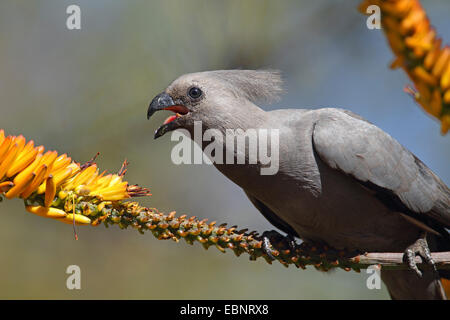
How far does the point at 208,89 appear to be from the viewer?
4.31 m

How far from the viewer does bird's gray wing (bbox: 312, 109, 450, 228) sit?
4.16 m

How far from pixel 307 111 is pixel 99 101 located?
2.46m

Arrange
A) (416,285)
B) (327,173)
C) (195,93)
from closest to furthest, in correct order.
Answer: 1. (327,173)
2. (195,93)
3. (416,285)

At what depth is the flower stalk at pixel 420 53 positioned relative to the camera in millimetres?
1127

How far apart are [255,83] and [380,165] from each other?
1.32 meters

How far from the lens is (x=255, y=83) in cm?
453

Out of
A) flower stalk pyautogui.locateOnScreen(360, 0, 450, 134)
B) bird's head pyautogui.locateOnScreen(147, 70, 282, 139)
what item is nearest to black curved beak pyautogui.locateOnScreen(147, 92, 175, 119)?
bird's head pyautogui.locateOnScreen(147, 70, 282, 139)

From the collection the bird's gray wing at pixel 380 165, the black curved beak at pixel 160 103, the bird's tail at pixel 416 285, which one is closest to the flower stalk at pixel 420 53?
the bird's gray wing at pixel 380 165

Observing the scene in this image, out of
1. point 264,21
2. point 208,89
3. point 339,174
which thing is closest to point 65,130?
point 208,89

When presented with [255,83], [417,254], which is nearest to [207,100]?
[255,83]

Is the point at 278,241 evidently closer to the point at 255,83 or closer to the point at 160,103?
the point at 255,83

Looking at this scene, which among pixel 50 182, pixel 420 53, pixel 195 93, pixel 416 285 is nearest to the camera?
pixel 420 53

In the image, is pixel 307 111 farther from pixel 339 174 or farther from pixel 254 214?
pixel 254 214
